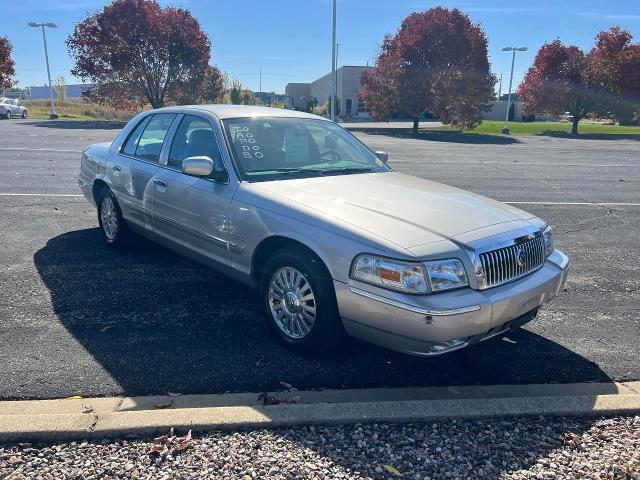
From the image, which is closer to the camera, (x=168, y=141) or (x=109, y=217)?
(x=168, y=141)

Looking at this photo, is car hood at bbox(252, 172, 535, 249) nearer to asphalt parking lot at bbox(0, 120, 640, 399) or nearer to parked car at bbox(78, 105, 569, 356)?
parked car at bbox(78, 105, 569, 356)

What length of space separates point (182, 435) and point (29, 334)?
191 cm

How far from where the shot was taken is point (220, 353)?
4113 mm

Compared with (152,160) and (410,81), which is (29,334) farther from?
(410,81)

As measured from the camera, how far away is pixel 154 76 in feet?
137

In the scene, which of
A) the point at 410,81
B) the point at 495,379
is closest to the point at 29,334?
the point at 495,379

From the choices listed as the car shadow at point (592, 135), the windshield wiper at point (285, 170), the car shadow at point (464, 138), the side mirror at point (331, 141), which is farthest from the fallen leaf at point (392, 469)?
the car shadow at point (592, 135)

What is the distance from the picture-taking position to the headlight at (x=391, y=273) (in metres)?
3.37

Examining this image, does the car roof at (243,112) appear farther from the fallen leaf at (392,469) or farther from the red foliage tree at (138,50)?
the red foliage tree at (138,50)

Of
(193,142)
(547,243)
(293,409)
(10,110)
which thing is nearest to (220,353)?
(293,409)

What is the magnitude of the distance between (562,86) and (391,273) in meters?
44.6

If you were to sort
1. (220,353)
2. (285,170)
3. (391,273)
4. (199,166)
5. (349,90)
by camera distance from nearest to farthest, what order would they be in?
(391,273)
(220,353)
(199,166)
(285,170)
(349,90)

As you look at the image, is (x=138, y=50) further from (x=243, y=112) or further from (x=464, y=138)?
(x=243, y=112)

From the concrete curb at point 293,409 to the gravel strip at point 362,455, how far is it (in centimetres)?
6
